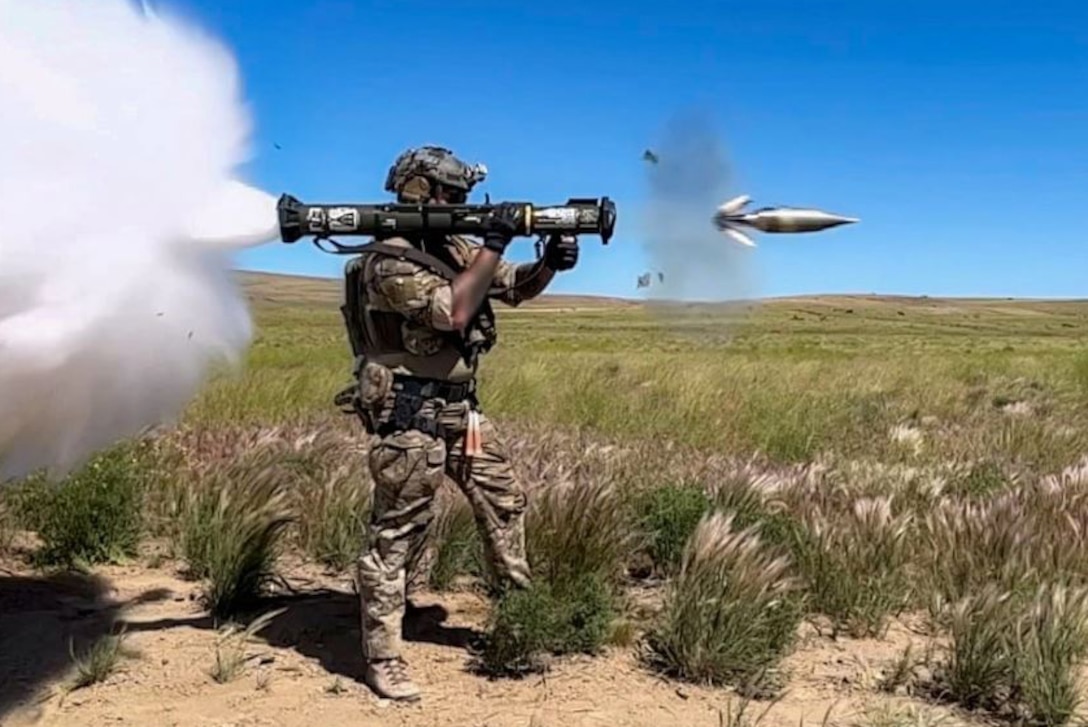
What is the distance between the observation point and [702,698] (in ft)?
16.6

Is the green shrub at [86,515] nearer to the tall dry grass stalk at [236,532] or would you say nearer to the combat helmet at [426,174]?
the tall dry grass stalk at [236,532]

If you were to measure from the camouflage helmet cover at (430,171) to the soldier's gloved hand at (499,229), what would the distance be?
32cm

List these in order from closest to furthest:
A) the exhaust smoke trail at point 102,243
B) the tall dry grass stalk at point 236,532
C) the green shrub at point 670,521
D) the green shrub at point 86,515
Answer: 1. the exhaust smoke trail at point 102,243
2. the tall dry grass stalk at point 236,532
3. the green shrub at point 670,521
4. the green shrub at point 86,515

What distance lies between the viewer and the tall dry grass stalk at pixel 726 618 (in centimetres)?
519

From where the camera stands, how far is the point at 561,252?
17.2ft

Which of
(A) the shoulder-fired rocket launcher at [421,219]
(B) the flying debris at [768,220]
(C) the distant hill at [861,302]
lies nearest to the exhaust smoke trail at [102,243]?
(A) the shoulder-fired rocket launcher at [421,219]

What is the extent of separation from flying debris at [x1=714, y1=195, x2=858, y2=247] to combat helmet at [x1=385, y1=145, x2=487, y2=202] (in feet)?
3.88

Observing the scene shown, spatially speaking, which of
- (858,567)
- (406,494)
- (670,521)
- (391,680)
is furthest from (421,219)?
(858,567)

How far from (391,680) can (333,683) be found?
325mm

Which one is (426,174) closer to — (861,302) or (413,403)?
(413,403)

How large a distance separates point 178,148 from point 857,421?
1084cm

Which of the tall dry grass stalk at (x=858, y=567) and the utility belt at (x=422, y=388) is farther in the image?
the tall dry grass stalk at (x=858, y=567)

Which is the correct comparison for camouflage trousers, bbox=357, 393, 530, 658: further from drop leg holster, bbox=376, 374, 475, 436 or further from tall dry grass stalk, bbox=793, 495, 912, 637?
tall dry grass stalk, bbox=793, 495, 912, 637

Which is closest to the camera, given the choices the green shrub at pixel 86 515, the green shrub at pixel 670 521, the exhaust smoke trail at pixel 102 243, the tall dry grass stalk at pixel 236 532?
the exhaust smoke trail at pixel 102 243
